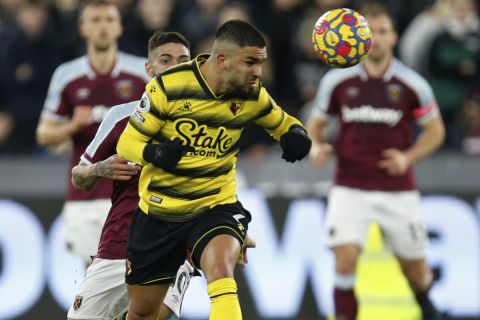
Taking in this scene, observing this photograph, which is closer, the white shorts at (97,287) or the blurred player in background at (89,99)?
the white shorts at (97,287)

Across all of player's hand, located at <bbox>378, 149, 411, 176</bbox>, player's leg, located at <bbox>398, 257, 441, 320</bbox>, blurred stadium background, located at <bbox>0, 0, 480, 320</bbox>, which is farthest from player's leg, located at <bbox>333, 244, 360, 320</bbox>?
blurred stadium background, located at <bbox>0, 0, 480, 320</bbox>

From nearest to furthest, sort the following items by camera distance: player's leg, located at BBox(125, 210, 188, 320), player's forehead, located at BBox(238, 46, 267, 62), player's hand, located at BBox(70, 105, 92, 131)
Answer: player's forehead, located at BBox(238, 46, 267, 62)
player's leg, located at BBox(125, 210, 188, 320)
player's hand, located at BBox(70, 105, 92, 131)

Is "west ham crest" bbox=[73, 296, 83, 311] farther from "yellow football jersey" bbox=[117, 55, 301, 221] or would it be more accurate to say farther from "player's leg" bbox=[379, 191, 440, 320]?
"player's leg" bbox=[379, 191, 440, 320]

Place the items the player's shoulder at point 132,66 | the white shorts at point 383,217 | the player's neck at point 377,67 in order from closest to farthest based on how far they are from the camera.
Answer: the player's shoulder at point 132,66, the white shorts at point 383,217, the player's neck at point 377,67

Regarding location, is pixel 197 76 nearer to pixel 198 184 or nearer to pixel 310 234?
pixel 198 184

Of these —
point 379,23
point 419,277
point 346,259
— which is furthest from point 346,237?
point 379,23

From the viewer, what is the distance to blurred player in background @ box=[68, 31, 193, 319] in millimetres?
7809

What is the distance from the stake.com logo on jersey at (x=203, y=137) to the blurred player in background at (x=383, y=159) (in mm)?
3197

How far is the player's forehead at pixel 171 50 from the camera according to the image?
7.86 meters

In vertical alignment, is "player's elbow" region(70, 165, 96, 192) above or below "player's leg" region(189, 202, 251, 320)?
above

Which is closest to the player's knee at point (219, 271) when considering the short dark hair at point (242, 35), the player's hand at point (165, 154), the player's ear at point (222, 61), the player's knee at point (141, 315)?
the player's hand at point (165, 154)

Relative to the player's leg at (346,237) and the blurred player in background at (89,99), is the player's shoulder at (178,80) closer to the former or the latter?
the blurred player in background at (89,99)

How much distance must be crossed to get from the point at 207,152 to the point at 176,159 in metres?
0.34

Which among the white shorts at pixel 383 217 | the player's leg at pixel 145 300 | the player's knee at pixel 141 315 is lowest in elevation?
the white shorts at pixel 383 217
